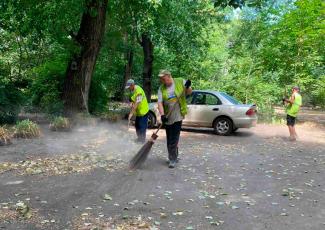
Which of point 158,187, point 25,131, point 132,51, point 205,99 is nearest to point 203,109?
point 205,99

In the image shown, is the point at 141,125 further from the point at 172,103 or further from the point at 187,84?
the point at 187,84

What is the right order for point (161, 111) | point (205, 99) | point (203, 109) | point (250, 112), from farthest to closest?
1. point (205, 99)
2. point (203, 109)
3. point (250, 112)
4. point (161, 111)

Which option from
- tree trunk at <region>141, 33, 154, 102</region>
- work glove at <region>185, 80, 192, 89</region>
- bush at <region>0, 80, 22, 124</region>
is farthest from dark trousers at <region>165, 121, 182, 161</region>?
tree trunk at <region>141, 33, 154, 102</region>

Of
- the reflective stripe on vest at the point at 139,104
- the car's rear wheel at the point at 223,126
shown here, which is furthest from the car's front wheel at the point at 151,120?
the reflective stripe on vest at the point at 139,104

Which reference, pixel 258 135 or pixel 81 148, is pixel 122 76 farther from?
pixel 81 148

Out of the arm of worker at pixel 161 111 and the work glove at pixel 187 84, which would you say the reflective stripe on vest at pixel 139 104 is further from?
the work glove at pixel 187 84

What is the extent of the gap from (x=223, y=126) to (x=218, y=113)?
0.51m

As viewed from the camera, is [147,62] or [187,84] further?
[147,62]

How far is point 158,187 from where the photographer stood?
7750 mm

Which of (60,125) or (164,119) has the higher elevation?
(164,119)

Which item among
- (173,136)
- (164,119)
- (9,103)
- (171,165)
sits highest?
(9,103)

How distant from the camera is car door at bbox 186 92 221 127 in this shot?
16.5 metres

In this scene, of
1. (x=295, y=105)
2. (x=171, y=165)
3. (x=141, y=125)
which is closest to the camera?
(x=171, y=165)

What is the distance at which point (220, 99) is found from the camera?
16438mm
